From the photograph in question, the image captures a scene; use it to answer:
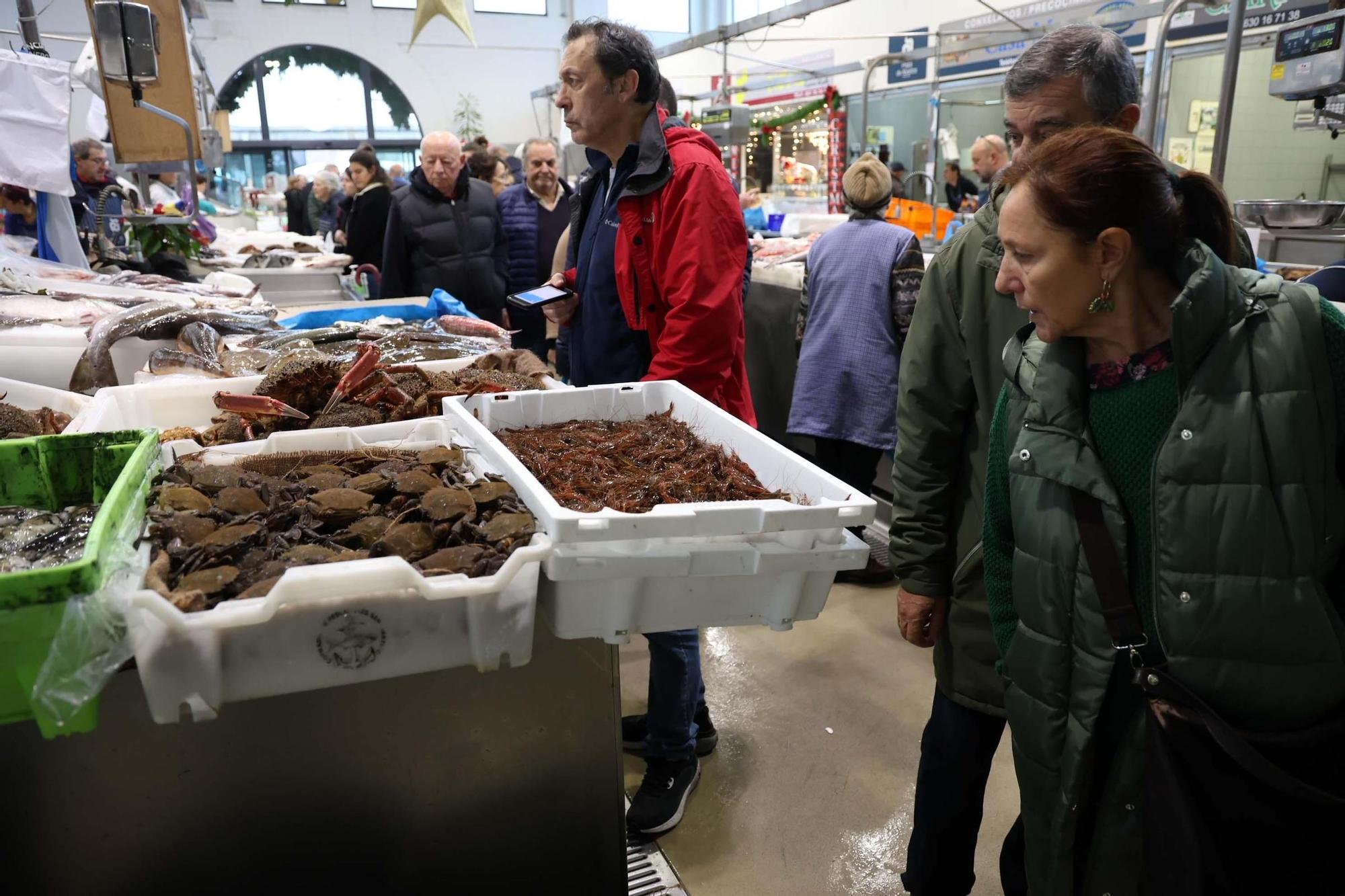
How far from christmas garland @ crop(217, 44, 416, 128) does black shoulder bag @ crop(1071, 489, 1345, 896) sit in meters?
18.1

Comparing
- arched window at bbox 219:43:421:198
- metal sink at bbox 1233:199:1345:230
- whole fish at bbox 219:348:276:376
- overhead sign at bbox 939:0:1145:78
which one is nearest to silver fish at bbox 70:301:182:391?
whole fish at bbox 219:348:276:376

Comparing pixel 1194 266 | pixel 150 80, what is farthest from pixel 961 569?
pixel 150 80

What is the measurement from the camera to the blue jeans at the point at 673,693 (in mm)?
2396

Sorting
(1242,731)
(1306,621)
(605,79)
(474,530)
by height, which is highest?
(605,79)

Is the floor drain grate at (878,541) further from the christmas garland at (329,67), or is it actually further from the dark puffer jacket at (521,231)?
the christmas garland at (329,67)

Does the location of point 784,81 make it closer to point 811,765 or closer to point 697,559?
point 811,765

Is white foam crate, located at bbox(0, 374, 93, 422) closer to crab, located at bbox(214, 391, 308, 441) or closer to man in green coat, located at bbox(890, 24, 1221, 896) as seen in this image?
crab, located at bbox(214, 391, 308, 441)

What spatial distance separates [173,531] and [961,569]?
1.36m

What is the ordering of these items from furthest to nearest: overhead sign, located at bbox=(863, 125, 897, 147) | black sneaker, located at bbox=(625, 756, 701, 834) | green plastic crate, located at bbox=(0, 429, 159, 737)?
overhead sign, located at bbox=(863, 125, 897, 147), black sneaker, located at bbox=(625, 756, 701, 834), green plastic crate, located at bbox=(0, 429, 159, 737)

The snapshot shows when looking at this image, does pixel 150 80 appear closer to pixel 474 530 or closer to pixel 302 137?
pixel 474 530

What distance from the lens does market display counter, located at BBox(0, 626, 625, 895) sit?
1.36 metres

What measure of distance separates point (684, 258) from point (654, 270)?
0.12m

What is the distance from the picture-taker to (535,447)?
161 cm

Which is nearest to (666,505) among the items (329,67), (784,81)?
(784,81)
